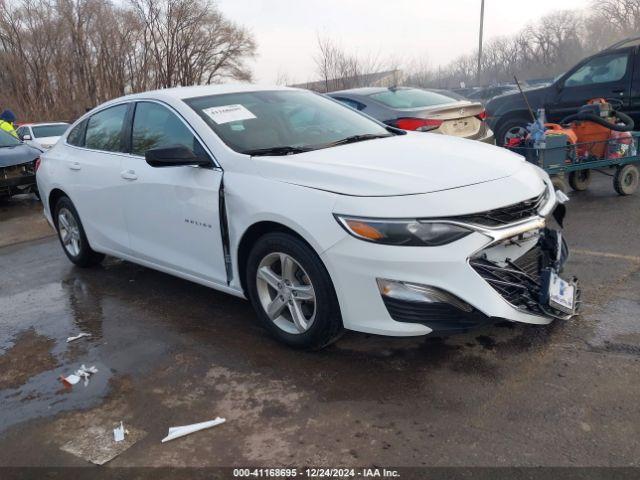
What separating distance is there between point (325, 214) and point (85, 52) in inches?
1386

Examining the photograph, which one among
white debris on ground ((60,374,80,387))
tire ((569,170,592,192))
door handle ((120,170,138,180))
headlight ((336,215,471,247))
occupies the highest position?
door handle ((120,170,138,180))

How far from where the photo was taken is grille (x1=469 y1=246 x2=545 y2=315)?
3.06 metres

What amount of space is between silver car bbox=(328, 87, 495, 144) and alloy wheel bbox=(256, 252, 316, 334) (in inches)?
169

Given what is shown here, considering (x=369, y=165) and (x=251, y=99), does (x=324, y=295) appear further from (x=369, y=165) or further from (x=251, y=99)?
(x=251, y=99)

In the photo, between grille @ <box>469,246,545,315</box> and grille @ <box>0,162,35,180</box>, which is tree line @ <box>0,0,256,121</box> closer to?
grille @ <box>0,162,35,180</box>

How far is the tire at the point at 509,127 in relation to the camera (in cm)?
977

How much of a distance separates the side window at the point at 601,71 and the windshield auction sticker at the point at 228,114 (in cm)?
727

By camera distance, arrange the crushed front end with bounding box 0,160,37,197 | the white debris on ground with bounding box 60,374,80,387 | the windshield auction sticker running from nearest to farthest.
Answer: the white debris on ground with bounding box 60,374,80,387, the windshield auction sticker, the crushed front end with bounding box 0,160,37,197

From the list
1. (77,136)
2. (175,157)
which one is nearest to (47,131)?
(77,136)

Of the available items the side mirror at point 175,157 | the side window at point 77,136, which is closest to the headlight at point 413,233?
the side mirror at point 175,157

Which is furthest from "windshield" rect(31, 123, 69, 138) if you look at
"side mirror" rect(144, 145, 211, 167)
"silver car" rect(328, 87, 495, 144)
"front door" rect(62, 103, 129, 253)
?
"side mirror" rect(144, 145, 211, 167)

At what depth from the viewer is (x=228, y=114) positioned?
13.7ft

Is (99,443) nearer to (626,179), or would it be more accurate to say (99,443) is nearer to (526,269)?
(526,269)

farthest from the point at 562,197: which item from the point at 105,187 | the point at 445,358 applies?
the point at 105,187
